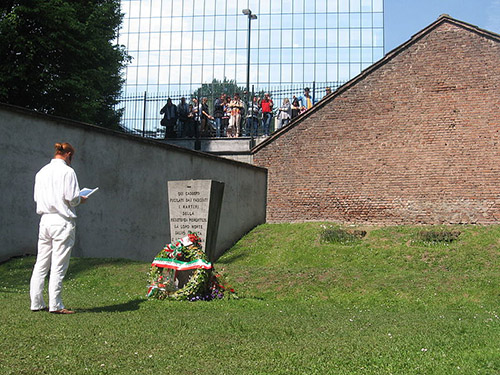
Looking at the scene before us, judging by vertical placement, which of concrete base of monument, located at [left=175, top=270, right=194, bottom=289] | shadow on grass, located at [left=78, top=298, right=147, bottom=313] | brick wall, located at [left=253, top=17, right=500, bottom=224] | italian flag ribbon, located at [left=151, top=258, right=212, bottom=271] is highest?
brick wall, located at [left=253, top=17, right=500, bottom=224]

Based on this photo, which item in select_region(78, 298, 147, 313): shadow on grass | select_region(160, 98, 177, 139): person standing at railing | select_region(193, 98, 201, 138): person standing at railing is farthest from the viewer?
select_region(160, 98, 177, 139): person standing at railing

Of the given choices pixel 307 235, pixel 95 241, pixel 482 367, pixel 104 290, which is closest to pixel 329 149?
pixel 307 235

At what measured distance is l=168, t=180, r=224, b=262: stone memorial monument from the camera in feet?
33.1

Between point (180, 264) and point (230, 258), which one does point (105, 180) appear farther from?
point (180, 264)

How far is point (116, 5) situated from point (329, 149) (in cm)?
1295

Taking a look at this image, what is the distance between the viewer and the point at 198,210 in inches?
402

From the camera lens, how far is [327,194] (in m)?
21.4

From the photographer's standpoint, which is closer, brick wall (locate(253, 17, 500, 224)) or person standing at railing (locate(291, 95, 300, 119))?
brick wall (locate(253, 17, 500, 224))

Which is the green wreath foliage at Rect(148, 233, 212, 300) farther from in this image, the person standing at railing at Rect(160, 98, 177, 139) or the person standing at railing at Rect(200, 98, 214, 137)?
the person standing at railing at Rect(160, 98, 177, 139)

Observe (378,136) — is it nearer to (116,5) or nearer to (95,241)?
(95,241)

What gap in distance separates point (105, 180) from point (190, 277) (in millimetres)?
7204

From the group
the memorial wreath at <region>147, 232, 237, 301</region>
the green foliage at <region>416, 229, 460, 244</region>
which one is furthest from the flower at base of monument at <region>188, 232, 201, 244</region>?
the green foliage at <region>416, 229, 460, 244</region>

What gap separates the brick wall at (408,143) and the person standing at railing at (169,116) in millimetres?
4674

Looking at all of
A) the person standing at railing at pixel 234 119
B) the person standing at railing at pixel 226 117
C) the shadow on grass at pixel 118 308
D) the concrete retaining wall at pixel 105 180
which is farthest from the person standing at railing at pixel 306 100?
the shadow on grass at pixel 118 308
